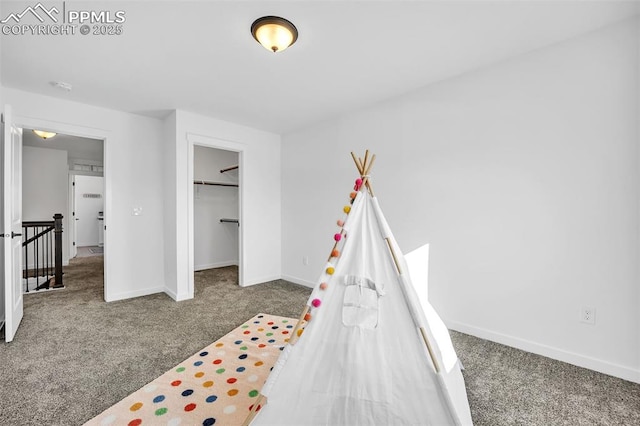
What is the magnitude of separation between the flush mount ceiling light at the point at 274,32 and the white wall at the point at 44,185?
6296 mm

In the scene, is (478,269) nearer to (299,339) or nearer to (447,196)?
(447,196)

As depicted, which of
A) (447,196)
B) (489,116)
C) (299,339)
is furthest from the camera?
(447,196)

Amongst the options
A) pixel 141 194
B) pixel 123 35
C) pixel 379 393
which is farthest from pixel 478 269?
pixel 141 194

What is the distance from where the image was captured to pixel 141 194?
3891 mm

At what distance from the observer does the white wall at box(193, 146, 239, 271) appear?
567cm

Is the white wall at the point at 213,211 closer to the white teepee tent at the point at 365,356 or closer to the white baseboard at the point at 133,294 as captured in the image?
the white baseboard at the point at 133,294

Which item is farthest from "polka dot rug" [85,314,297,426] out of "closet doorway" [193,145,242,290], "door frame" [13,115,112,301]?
"closet doorway" [193,145,242,290]

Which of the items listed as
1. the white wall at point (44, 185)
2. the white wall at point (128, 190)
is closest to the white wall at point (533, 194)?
the white wall at point (128, 190)

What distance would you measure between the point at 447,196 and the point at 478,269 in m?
0.74

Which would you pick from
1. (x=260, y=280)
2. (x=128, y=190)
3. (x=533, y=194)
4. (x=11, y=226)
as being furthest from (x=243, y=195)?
(x=533, y=194)

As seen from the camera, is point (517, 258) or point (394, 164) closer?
point (517, 258)

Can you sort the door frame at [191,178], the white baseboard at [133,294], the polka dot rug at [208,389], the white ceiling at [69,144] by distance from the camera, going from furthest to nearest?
the white ceiling at [69,144]
the door frame at [191,178]
the white baseboard at [133,294]
the polka dot rug at [208,389]

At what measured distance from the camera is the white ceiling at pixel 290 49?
1.89 m

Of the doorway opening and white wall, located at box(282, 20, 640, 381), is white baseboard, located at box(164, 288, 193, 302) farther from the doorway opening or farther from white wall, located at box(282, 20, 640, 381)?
white wall, located at box(282, 20, 640, 381)
